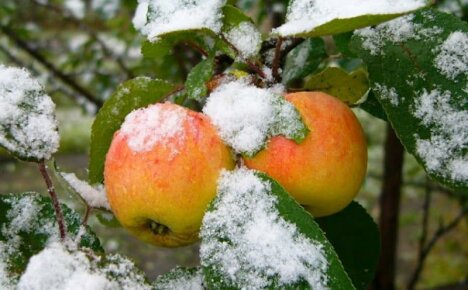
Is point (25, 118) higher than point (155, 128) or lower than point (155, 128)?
higher

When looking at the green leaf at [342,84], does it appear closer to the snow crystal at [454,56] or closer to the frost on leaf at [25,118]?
the snow crystal at [454,56]

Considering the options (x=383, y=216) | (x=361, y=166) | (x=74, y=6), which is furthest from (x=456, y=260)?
(x=361, y=166)

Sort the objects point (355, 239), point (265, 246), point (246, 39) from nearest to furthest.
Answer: point (265, 246) → point (246, 39) → point (355, 239)

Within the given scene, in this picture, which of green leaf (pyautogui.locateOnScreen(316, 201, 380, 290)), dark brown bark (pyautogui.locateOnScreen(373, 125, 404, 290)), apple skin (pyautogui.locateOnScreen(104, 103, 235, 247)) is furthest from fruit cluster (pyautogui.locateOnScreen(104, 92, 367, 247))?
dark brown bark (pyautogui.locateOnScreen(373, 125, 404, 290))

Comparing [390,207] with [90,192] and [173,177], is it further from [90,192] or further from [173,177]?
[173,177]

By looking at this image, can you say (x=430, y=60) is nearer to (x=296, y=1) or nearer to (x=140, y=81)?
(x=296, y=1)

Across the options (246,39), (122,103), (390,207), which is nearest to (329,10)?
(246,39)

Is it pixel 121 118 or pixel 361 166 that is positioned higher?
pixel 121 118
